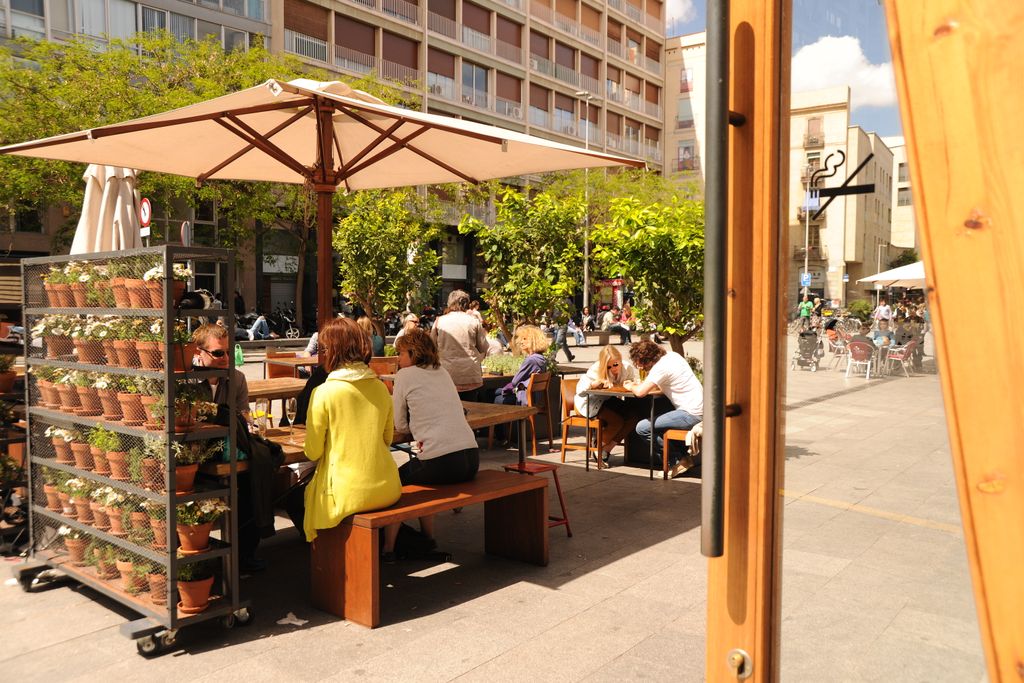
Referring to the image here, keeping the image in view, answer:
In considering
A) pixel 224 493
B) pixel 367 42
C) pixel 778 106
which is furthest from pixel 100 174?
pixel 367 42

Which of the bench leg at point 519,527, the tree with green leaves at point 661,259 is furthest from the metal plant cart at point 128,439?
the tree with green leaves at point 661,259

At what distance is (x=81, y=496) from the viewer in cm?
440

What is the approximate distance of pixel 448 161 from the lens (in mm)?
7129

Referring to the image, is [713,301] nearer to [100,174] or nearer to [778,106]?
[778,106]

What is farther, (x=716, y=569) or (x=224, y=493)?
(x=224, y=493)

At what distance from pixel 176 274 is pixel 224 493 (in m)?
1.08

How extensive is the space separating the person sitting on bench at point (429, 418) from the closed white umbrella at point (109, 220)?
220 centimetres

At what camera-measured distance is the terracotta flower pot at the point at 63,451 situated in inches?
177

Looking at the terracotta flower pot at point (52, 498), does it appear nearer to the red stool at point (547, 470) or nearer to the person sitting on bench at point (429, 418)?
the person sitting on bench at point (429, 418)

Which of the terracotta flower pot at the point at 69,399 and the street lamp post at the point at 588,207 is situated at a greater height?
the street lamp post at the point at 588,207

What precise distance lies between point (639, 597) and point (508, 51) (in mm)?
38371

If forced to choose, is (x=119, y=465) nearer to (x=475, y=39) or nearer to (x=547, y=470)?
(x=547, y=470)

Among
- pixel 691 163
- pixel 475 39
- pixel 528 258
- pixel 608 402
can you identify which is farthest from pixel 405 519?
pixel 475 39

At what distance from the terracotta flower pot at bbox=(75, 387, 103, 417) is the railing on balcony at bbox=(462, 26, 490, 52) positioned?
1401 inches
